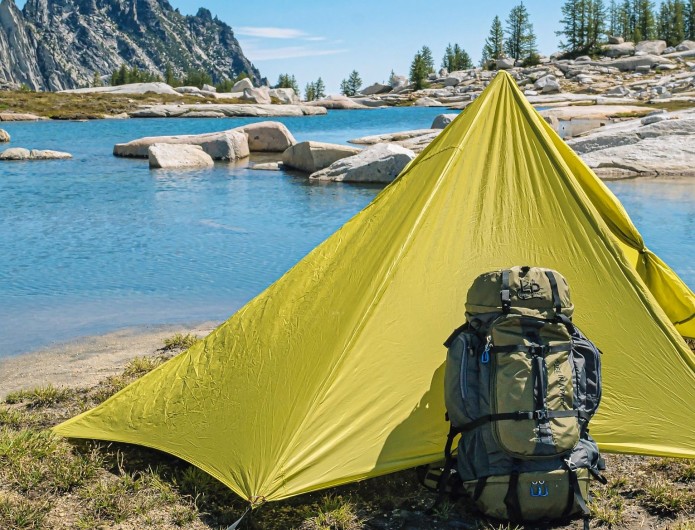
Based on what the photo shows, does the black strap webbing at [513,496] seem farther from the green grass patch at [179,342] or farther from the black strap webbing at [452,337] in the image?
the green grass patch at [179,342]

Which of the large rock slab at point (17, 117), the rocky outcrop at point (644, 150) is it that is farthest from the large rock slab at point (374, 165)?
the large rock slab at point (17, 117)

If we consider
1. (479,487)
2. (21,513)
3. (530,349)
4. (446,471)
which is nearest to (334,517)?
(446,471)

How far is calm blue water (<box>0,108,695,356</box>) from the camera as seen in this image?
10.1 metres

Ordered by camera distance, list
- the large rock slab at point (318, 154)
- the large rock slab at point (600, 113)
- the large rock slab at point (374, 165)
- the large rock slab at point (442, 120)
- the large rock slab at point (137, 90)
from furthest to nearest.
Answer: the large rock slab at point (137, 90), the large rock slab at point (600, 113), the large rock slab at point (442, 120), the large rock slab at point (318, 154), the large rock slab at point (374, 165)

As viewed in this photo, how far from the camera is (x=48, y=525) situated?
4332 millimetres

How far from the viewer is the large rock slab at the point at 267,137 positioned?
31812 mm

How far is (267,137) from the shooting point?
32250 millimetres

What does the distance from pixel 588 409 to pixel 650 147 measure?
19.5m

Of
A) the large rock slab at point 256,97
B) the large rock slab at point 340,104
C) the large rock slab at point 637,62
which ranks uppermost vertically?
the large rock slab at point 637,62

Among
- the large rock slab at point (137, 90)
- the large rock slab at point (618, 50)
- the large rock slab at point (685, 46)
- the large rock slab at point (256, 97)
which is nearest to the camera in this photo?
the large rock slab at point (256, 97)

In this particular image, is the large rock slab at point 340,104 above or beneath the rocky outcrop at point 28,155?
above

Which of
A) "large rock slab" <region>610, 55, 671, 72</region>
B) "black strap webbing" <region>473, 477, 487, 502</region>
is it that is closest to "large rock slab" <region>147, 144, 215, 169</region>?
"black strap webbing" <region>473, 477, 487, 502</region>

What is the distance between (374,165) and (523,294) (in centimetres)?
1829

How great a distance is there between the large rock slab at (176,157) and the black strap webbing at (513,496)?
24890 millimetres
